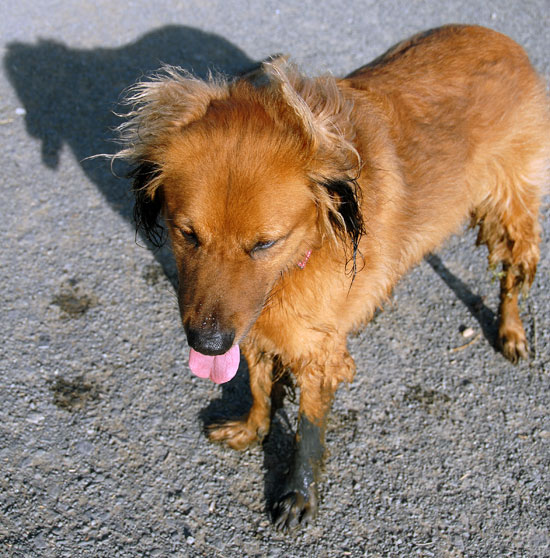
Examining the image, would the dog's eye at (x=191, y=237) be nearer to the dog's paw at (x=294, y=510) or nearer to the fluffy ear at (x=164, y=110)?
the fluffy ear at (x=164, y=110)

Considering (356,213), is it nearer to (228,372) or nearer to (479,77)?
(228,372)

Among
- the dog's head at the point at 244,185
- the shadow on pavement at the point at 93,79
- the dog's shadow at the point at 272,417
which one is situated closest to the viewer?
the dog's head at the point at 244,185

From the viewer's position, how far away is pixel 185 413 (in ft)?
12.3

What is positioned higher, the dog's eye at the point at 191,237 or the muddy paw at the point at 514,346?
the dog's eye at the point at 191,237

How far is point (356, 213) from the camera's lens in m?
2.60

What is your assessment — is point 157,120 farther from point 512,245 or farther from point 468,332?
point 468,332

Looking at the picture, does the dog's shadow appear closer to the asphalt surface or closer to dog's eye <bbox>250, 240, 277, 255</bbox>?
the asphalt surface

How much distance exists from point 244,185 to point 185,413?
6.32 feet

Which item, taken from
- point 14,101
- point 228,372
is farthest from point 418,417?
point 14,101

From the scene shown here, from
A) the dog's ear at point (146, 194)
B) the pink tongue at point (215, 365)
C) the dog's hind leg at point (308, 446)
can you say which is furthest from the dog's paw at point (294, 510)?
the dog's ear at point (146, 194)

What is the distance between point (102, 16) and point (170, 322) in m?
5.02

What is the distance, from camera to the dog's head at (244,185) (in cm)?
239

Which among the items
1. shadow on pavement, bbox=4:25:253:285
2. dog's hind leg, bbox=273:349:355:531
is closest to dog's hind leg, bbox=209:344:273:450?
dog's hind leg, bbox=273:349:355:531

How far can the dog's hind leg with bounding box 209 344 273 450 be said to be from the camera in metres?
3.51
